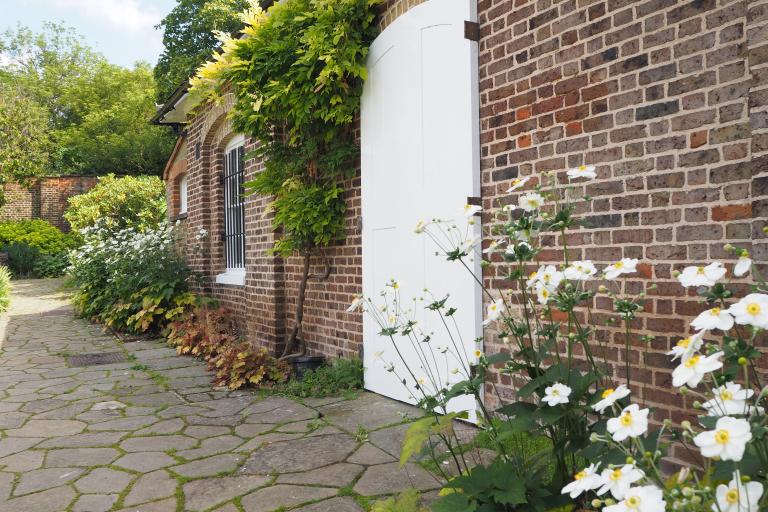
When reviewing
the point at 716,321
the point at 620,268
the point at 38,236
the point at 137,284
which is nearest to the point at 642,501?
the point at 716,321

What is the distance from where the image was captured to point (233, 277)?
7.75 metres

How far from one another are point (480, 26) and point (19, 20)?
1728 inches

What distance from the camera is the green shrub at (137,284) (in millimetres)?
8039

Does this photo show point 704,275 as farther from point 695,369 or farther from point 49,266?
point 49,266

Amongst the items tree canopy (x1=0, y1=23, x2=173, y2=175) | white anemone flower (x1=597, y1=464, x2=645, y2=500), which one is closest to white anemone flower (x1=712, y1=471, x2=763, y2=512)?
white anemone flower (x1=597, y1=464, x2=645, y2=500)

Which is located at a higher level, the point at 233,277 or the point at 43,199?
the point at 43,199

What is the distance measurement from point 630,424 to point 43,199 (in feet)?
81.7

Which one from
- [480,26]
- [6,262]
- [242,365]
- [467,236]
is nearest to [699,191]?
[467,236]

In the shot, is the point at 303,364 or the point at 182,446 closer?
the point at 182,446

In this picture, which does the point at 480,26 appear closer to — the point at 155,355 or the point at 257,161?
the point at 257,161

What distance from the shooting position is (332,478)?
118 inches

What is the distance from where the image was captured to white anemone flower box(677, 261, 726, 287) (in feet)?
4.66

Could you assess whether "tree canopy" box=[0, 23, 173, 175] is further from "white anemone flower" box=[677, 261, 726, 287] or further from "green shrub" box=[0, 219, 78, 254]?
"white anemone flower" box=[677, 261, 726, 287]

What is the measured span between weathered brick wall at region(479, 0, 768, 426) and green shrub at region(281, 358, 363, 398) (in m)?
2.29
